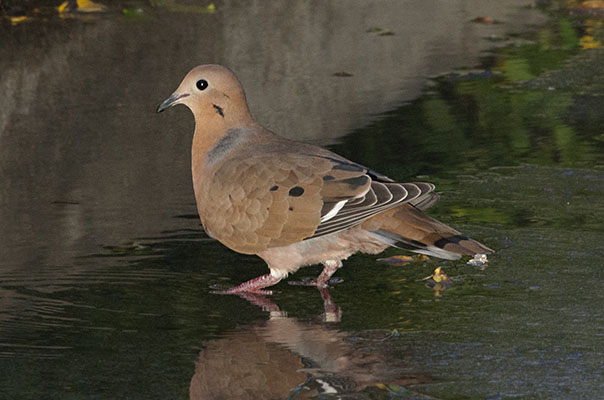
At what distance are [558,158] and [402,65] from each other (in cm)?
320

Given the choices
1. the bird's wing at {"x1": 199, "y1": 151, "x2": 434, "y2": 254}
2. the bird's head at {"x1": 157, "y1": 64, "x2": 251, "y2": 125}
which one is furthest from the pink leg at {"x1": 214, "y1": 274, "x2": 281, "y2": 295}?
the bird's head at {"x1": 157, "y1": 64, "x2": 251, "y2": 125}

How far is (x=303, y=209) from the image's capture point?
18.0ft

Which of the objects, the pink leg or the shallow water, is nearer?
the shallow water

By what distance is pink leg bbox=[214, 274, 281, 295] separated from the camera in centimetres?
564

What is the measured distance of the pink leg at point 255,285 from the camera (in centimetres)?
564

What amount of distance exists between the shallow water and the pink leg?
0.32ft

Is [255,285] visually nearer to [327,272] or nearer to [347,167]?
[327,272]

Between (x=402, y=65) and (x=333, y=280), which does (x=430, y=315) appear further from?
(x=402, y=65)

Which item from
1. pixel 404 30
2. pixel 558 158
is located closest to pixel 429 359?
pixel 558 158

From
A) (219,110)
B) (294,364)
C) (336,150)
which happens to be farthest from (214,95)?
(336,150)

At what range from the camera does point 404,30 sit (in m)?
11.7

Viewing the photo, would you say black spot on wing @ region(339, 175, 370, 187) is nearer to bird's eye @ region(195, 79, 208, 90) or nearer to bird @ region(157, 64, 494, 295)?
bird @ region(157, 64, 494, 295)

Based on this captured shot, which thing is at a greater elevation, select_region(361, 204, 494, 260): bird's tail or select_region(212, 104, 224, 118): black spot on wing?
select_region(212, 104, 224, 118): black spot on wing

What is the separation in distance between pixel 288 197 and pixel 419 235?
627 millimetres
